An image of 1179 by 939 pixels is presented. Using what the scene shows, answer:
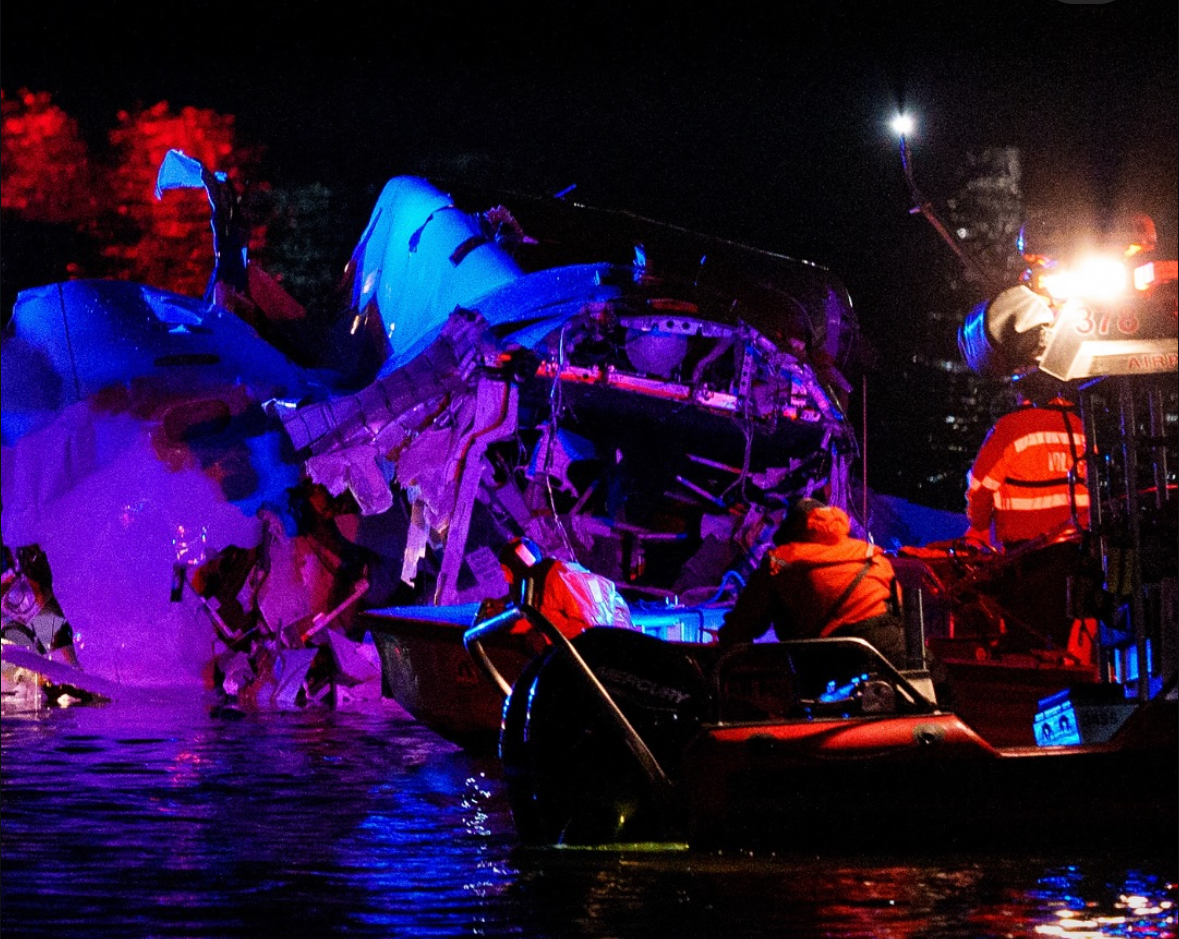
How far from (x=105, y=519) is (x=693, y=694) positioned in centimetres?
1181

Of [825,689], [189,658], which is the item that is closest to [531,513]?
[189,658]

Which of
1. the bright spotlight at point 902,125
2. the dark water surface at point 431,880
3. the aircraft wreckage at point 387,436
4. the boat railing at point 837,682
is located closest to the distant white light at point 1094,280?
the bright spotlight at point 902,125

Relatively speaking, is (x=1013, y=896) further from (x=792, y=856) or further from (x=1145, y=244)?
(x=1145, y=244)

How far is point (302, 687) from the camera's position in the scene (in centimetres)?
1622

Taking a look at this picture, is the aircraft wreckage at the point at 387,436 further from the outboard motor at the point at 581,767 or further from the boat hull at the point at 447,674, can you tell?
the outboard motor at the point at 581,767

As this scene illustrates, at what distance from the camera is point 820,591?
261 inches

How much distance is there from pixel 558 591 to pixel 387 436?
7.23 metres

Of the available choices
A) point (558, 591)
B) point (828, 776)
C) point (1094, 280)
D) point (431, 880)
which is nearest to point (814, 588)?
point (828, 776)

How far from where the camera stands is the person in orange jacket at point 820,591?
6.59m

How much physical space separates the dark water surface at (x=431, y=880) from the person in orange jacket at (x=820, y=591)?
1058 mm

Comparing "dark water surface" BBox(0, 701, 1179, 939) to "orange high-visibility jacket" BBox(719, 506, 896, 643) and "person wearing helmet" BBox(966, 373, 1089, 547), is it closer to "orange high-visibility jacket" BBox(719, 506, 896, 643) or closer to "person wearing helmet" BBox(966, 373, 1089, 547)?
"orange high-visibility jacket" BBox(719, 506, 896, 643)

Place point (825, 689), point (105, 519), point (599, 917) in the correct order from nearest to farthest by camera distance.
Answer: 1. point (599, 917)
2. point (825, 689)
3. point (105, 519)

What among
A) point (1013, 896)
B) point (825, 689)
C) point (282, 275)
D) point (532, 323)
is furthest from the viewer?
point (282, 275)

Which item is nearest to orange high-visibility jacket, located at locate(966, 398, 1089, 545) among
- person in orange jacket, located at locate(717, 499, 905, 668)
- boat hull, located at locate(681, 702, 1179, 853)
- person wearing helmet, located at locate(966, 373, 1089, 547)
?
person wearing helmet, located at locate(966, 373, 1089, 547)
